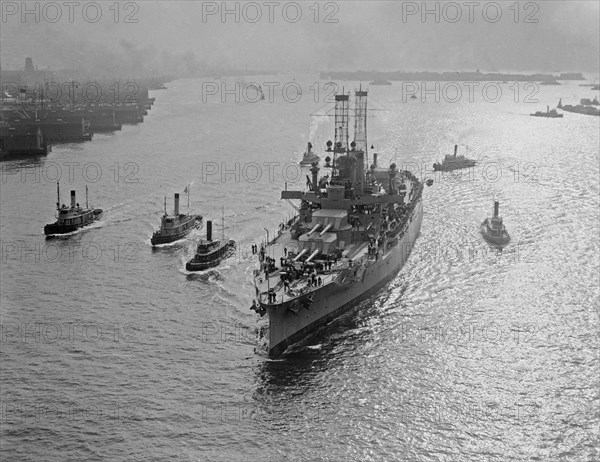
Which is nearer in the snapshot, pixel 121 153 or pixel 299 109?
pixel 121 153

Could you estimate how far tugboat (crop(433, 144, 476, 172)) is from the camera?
94.3 meters

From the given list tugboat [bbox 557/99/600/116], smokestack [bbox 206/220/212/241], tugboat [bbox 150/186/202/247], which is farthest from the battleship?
tugboat [bbox 557/99/600/116]

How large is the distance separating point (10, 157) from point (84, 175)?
19.6m

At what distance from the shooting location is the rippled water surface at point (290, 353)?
32.0 meters

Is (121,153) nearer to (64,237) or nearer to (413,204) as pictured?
(64,237)

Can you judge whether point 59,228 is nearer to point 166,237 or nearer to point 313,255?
point 166,237

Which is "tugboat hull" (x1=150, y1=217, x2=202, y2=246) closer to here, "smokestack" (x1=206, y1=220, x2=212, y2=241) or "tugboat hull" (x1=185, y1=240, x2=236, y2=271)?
"smokestack" (x1=206, y1=220, x2=212, y2=241)

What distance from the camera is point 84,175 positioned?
90562 millimetres

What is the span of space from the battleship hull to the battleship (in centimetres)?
5

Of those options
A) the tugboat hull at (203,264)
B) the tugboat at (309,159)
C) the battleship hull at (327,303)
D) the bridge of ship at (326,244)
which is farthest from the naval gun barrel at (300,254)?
the tugboat at (309,159)

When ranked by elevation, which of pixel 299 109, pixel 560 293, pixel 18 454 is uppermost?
pixel 299 109

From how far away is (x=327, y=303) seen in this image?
43.2 m

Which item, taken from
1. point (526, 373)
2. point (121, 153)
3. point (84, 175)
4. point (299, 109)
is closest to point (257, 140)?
point (121, 153)

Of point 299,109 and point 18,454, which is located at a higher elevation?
point 299,109
